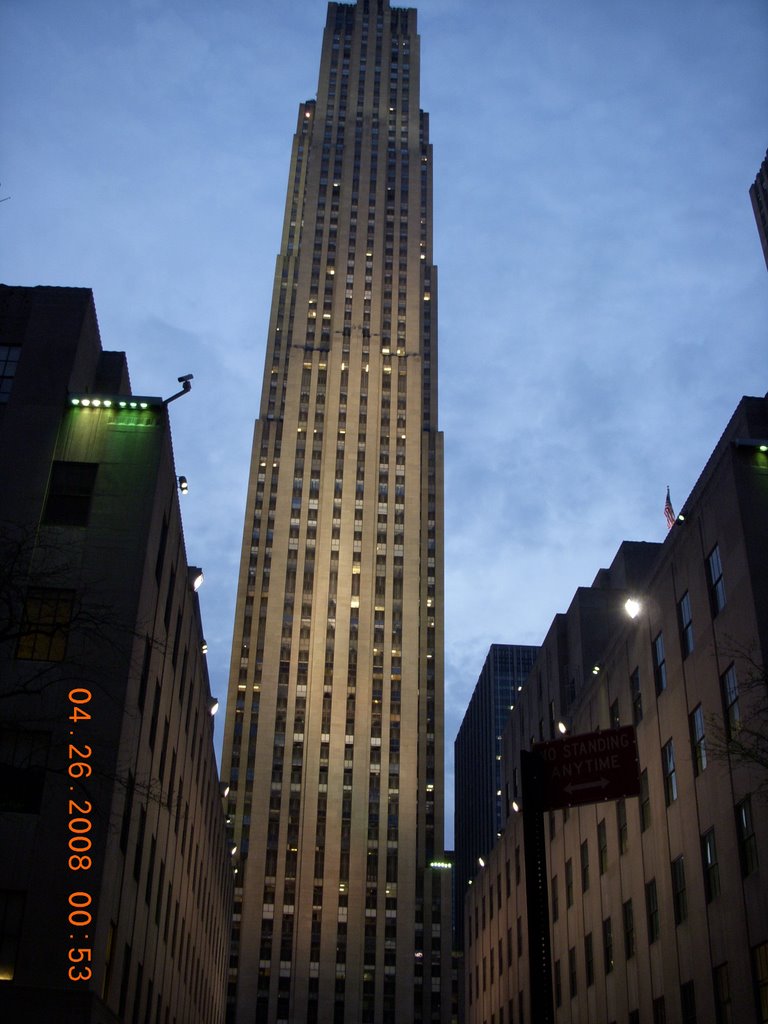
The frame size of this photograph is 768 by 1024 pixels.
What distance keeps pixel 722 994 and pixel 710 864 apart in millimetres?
4001

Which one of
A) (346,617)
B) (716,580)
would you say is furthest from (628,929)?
(346,617)

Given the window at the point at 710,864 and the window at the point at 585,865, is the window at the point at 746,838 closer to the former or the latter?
the window at the point at 710,864

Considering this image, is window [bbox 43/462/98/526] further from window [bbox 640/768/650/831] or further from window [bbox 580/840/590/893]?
window [bbox 580/840/590/893]

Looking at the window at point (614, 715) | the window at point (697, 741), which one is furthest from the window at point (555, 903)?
the window at point (697, 741)

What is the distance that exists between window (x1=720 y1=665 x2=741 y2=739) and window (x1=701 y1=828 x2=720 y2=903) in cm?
368

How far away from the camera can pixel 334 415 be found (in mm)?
146125

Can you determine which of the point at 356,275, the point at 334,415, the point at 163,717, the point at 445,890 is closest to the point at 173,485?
the point at 163,717

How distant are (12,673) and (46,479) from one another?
25.5 feet

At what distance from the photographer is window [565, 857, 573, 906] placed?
175 feet

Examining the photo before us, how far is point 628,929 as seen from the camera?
44469 millimetres

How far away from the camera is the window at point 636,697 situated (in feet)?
149

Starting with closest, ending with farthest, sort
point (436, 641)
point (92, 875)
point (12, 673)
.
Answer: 1. point (92, 875)
2. point (12, 673)
3. point (436, 641)

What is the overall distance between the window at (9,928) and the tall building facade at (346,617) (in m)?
76.4

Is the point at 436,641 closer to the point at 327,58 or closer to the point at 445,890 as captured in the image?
the point at 445,890
